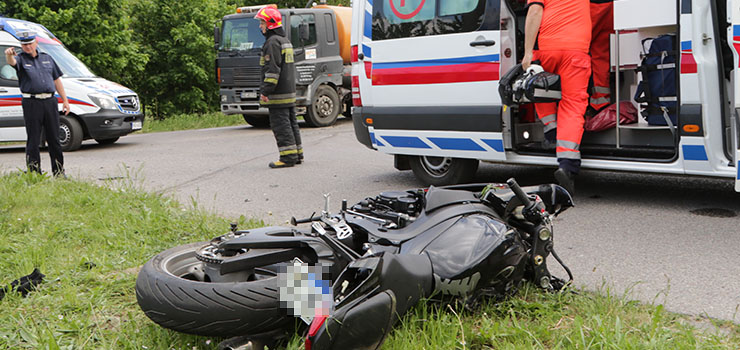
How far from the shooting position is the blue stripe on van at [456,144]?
19.0 feet

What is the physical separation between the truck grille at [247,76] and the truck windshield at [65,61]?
3.07 m

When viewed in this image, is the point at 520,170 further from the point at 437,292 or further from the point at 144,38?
the point at 144,38

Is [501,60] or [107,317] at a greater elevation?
[501,60]

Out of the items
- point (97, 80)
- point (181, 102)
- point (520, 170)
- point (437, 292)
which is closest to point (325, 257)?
point (437, 292)

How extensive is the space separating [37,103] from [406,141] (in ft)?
13.6

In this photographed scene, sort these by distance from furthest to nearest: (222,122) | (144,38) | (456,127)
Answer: (144,38) → (222,122) → (456,127)

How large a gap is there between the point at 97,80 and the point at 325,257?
10.6 meters

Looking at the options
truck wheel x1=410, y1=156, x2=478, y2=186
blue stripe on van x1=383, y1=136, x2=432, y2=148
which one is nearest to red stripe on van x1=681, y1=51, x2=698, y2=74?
truck wheel x1=410, y1=156, x2=478, y2=186

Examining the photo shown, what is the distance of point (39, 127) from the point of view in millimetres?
7512

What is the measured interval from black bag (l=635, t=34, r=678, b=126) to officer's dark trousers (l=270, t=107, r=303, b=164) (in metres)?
4.27

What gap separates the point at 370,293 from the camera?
7.33ft

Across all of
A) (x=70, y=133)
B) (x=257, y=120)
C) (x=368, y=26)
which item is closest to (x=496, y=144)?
(x=368, y=26)

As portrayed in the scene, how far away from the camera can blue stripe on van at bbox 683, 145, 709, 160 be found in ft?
15.2

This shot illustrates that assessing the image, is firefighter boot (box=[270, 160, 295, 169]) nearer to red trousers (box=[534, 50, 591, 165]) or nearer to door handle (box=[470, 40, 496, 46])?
door handle (box=[470, 40, 496, 46])
